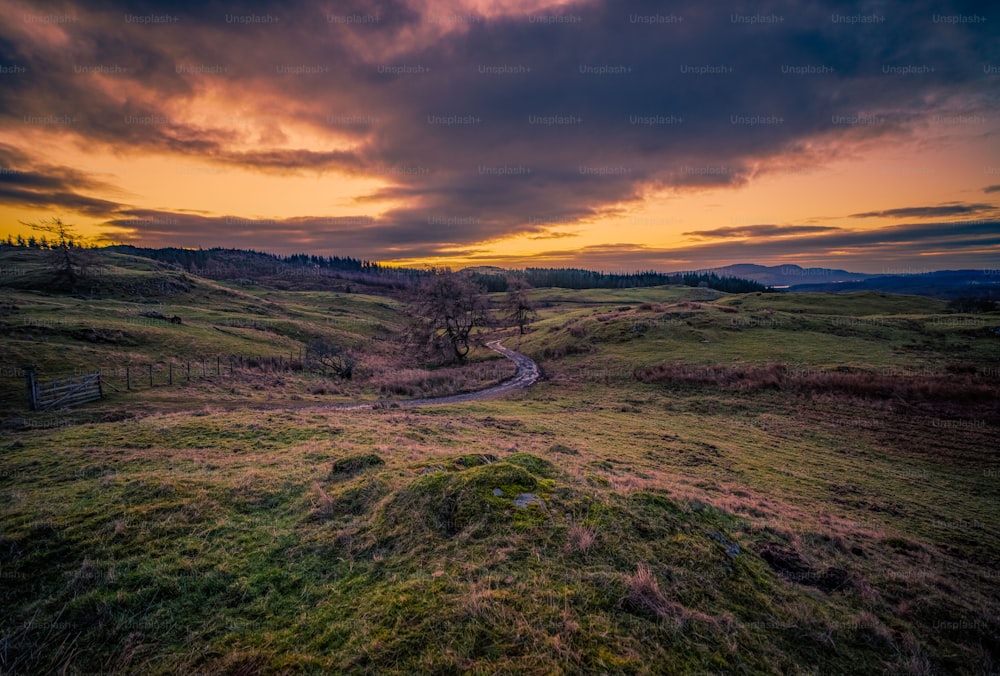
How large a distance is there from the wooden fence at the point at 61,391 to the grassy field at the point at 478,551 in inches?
103

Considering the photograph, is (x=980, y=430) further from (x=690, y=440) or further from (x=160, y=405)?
(x=160, y=405)

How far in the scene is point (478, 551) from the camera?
5.60 metres

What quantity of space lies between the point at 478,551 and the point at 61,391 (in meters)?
29.7

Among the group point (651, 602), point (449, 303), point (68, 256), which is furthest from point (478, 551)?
point (68, 256)

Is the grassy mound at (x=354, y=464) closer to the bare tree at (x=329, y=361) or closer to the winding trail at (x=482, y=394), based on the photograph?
the winding trail at (x=482, y=394)

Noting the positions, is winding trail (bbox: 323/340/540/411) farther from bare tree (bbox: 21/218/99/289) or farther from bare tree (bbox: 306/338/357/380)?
bare tree (bbox: 21/218/99/289)

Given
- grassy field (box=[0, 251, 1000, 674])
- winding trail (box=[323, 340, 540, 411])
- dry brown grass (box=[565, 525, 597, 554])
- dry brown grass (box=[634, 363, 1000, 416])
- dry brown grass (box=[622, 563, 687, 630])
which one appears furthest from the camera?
winding trail (box=[323, 340, 540, 411])

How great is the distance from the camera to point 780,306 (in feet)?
234

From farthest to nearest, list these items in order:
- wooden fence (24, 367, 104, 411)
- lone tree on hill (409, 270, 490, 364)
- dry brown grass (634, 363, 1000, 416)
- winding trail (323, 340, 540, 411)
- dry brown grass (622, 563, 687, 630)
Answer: lone tree on hill (409, 270, 490, 364) → winding trail (323, 340, 540, 411) → dry brown grass (634, 363, 1000, 416) → wooden fence (24, 367, 104, 411) → dry brown grass (622, 563, 687, 630)

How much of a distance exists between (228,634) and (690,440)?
777 inches

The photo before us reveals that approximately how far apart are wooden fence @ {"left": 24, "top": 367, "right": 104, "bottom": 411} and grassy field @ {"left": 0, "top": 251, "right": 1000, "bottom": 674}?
2621 millimetres

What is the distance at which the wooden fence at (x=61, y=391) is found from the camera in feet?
63.9

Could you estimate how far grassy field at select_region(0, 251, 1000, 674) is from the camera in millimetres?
4270

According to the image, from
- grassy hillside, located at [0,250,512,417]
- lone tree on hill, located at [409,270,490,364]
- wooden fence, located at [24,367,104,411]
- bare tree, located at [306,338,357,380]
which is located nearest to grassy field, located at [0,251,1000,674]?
wooden fence, located at [24,367,104,411]
